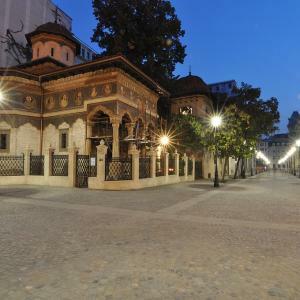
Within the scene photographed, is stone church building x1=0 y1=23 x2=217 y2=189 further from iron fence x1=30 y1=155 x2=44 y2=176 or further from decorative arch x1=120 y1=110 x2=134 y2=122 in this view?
iron fence x1=30 y1=155 x2=44 y2=176

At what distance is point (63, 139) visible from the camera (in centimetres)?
2494

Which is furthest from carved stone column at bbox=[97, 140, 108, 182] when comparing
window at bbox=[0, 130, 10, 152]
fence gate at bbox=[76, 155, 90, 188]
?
window at bbox=[0, 130, 10, 152]

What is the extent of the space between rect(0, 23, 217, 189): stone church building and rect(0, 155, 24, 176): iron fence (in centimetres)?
286

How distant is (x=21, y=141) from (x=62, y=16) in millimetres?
36103

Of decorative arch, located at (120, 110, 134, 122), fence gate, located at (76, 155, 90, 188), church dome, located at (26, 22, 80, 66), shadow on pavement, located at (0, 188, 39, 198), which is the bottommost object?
shadow on pavement, located at (0, 188, 39, 198)

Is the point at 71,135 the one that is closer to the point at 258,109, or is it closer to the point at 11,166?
the point at 11,166

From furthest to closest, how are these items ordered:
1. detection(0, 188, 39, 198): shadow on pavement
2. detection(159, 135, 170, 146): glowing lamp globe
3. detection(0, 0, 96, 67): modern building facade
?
detection(0, 0, 96, 67): modern building facade, detection(159, 135, 170, 146): glowing lamp globe, detection(0, 188, 39, 198): shadow on pavement

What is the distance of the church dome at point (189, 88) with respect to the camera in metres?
36.9

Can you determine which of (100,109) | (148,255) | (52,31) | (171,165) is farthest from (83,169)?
(52,31)

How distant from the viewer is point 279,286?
3.55m

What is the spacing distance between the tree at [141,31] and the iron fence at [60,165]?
60.0 feet

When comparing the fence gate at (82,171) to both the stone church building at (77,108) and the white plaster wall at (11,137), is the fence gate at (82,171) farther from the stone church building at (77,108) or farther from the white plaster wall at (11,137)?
the white plaster wall at (11,137)

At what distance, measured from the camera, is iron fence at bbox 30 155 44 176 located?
19.5 metres

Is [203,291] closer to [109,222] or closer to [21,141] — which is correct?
[109,222]
